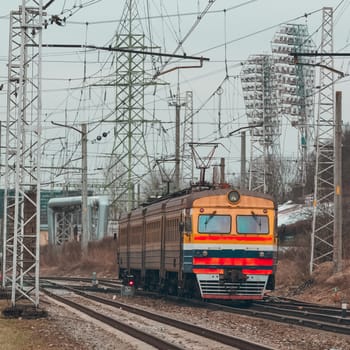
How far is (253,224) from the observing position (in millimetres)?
27609

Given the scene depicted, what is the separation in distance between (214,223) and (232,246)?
837mm

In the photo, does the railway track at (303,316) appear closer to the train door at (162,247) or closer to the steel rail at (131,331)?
the train door at (162,247)

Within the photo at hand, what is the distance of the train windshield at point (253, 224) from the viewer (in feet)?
90.3

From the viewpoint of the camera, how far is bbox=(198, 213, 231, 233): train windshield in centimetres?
2725

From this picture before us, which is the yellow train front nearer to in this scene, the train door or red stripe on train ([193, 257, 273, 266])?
red stripe on train ([193, 257, 273, 266])

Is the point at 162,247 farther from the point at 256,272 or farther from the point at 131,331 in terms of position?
the point at 131,331

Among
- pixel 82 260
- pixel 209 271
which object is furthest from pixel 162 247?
pixel 82 260

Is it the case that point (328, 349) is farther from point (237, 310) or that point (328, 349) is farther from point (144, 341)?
point (237, 310)

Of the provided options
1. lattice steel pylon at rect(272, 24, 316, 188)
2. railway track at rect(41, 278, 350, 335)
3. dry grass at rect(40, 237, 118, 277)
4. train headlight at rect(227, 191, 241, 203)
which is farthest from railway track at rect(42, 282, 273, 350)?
lattice steel pylon at rect(272, 24, 316, 188)

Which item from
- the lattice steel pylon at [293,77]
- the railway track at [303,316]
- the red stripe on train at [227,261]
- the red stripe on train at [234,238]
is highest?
the lattice steel pylon at [293,77]

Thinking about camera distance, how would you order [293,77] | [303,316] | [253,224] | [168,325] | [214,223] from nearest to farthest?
[168,325] < [303,316] < [214,223] < [253,224] < [293,77]

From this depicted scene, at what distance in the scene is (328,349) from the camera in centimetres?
1588

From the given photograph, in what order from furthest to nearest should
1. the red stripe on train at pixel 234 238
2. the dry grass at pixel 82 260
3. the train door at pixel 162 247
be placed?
the dry grass at pixel 82 260 < the train door at pixel 162 247 < the red stripe on train at pixel 234 238

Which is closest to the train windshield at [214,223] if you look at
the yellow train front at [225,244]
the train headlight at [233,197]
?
the yellow train front at [225,244]
